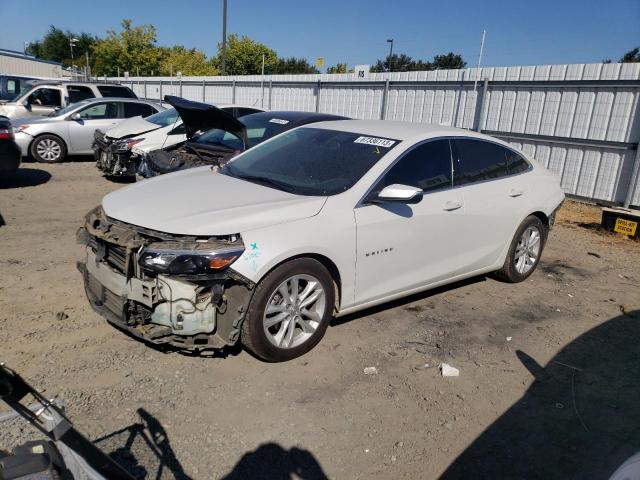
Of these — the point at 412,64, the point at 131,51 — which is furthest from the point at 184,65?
the point at 412,64

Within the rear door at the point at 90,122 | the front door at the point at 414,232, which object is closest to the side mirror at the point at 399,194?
the front door at the point at 414,232

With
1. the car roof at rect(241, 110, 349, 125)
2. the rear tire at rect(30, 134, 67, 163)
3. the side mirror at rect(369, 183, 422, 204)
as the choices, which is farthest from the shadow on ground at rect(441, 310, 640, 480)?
the rear tire at rect(30, 134, 67, 163)

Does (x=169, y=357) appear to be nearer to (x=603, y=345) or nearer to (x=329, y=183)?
(x=329, y=183)

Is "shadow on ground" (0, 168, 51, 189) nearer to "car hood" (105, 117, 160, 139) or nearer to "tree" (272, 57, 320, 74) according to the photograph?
"car hood" (105, 117, 160, 139)

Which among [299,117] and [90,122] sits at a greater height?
[299,117]

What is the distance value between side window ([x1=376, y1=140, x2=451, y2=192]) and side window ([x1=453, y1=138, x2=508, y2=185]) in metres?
0.14

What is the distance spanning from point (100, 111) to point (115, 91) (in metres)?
2.76

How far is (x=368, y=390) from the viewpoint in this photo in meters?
3.58

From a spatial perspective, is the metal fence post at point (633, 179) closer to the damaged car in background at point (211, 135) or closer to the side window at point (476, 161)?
the side window at point (476, 161)

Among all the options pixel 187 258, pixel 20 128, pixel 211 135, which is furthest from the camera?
pixel 20 128

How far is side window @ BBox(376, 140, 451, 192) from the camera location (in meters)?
4.29

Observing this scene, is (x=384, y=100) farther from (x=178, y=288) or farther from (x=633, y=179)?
(x=178, y=288)

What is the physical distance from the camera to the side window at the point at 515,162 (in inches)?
215

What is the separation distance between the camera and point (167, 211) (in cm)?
363
